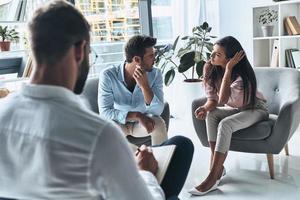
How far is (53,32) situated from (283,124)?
190cm

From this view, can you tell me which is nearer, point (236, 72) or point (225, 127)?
point (225, 127)

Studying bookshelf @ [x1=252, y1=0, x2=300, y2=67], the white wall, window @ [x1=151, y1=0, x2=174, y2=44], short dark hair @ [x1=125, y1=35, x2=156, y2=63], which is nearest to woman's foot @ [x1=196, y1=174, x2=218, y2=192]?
short dark hair @ [x1=125, y1=35, x2=156, y2=63]

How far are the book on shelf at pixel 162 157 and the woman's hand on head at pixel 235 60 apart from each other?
1.29 m

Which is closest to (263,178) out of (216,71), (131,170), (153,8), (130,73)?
(216,71)

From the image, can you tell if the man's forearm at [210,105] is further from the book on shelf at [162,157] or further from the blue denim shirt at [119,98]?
the book on shelf at [162,157]

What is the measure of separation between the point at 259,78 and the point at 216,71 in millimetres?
464

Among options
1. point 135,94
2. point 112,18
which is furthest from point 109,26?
point 135,94

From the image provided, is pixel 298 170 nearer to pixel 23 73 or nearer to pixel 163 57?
pixel 163 57

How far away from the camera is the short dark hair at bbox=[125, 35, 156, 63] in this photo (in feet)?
7.71

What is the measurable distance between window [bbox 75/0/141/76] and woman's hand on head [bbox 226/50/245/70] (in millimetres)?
1779

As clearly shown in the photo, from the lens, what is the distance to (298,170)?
262 cm

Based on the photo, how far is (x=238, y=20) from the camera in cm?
432

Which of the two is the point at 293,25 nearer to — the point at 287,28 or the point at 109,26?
the point at 287,28

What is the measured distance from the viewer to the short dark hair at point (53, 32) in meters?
0.83
